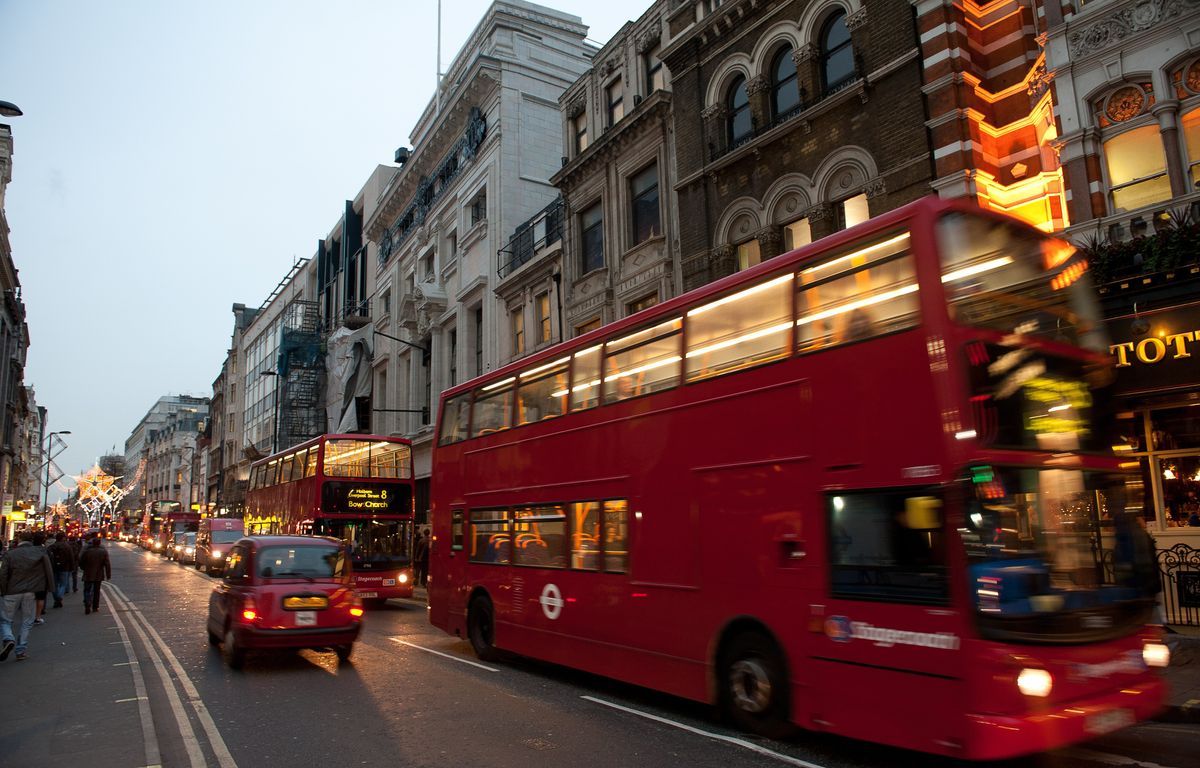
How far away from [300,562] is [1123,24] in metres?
15.0

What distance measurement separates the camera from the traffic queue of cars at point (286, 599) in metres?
10.8

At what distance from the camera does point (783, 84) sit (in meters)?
18.1

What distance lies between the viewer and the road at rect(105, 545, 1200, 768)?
6652mm

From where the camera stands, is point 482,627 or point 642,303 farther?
point 642,303

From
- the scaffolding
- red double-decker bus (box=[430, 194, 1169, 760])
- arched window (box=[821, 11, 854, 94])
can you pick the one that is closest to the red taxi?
red double-decker bus (box=[430, 194, 1169, 760])

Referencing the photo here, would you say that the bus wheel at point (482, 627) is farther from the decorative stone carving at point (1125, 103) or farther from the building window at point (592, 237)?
the building window at point (592, 237)

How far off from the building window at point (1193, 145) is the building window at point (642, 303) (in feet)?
39.1

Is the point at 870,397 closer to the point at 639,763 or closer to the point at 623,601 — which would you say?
the point at 639,763

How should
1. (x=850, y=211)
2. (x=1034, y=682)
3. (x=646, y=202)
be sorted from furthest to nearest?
(x=646, y=202)
(x=850, y=211)
(x=1034, y=682)

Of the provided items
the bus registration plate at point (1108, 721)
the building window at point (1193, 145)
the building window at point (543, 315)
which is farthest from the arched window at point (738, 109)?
the bus registration plate at point (1108, 721)

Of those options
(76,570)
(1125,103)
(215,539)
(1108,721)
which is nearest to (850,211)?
(1125,103)

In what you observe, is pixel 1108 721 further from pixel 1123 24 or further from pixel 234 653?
pixel 1123 24

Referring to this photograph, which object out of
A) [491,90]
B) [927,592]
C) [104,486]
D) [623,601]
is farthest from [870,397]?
[104,486]

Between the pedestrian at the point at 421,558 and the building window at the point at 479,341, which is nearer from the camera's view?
the pedestrian at the point at 421,558
